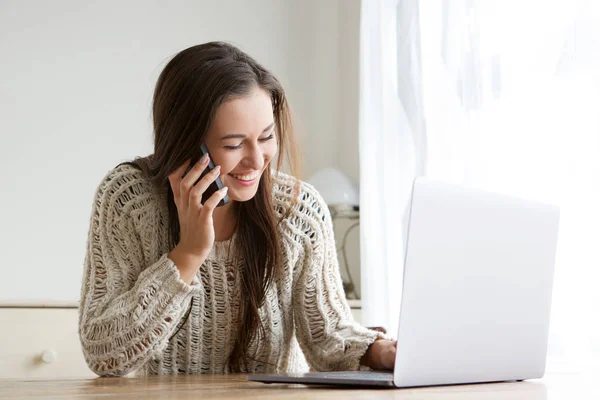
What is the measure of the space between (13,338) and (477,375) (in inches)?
64.5

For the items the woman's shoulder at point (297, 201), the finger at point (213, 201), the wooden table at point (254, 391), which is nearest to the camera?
the wooden table at point (254, 391)

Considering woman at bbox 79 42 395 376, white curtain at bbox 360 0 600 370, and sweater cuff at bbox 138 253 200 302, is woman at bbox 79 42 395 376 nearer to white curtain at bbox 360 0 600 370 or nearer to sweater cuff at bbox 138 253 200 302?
sweater cuff at bbox 138 253 200 302

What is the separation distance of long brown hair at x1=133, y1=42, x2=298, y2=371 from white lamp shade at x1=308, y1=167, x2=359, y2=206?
1247 mm

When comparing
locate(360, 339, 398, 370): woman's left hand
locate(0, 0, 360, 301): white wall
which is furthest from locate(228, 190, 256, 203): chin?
locate(0, 0, 360, 301): white wall

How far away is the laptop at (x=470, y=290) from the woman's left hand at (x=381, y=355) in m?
0.23

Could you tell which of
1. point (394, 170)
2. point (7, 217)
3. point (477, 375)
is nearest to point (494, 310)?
point (477, 375)

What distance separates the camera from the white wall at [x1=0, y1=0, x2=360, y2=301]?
3.00m

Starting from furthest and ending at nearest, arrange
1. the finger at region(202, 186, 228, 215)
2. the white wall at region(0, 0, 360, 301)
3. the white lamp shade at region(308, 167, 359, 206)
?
the white wall at region(0, 0, 360, 301), the white lamp shade at region(308, 167, 359, 206), the finger at region(202, 186, 228, 215)

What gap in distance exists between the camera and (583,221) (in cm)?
162

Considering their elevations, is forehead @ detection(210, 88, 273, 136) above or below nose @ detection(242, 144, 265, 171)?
above

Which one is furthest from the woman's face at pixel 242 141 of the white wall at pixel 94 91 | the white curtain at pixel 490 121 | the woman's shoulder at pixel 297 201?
the white wall at pixel 94 91

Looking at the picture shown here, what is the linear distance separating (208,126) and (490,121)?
876 mm

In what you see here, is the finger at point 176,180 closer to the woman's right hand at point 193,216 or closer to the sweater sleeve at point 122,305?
the woman's right hand at point 193,216

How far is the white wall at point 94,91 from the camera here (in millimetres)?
3004
